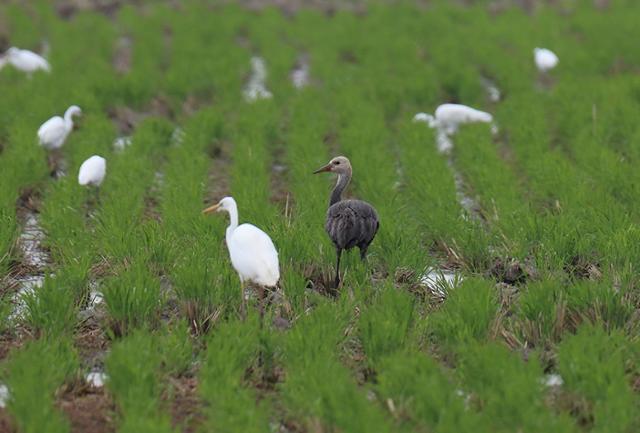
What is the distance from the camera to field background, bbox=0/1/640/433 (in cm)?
359

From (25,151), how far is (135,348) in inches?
148

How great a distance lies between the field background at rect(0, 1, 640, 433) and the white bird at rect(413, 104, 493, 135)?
0.89 ft

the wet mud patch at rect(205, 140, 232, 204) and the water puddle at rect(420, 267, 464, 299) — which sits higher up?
the water puddle at rect(420, 267, 464, 299)

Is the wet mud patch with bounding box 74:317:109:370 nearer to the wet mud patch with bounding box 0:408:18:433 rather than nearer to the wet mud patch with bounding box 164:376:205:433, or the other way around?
the wet mud patch with bounding box 164:376:205:433

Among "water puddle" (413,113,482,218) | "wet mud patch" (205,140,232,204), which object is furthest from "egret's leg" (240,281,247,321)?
Answer: "water puddle" (413,113,482,218)

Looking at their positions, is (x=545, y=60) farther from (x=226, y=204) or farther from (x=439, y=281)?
(x=226, y=204)

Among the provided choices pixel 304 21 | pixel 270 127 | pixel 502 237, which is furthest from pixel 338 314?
pixel 304 21

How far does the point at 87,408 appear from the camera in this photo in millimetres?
3773

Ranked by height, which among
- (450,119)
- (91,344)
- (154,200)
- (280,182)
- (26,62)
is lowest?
(26,62)

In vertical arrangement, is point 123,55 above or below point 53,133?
below

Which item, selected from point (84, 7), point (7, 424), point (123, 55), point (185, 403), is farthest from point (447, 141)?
point (84, 7)

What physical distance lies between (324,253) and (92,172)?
1.86 metres

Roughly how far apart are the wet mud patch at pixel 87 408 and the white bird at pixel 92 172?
8.54 ft

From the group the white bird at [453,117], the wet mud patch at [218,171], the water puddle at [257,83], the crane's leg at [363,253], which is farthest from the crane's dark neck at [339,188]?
the water puddle at [257,83]
